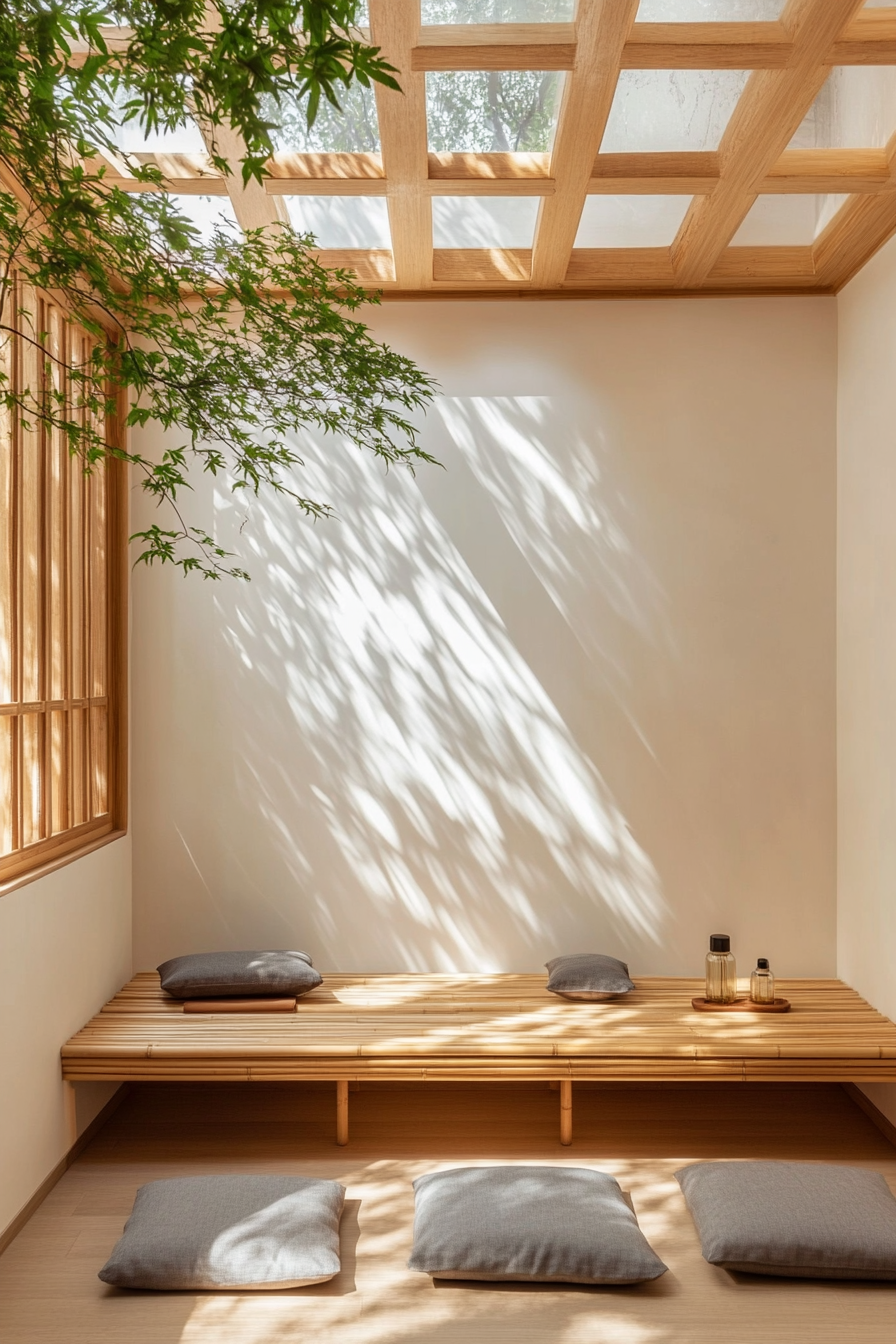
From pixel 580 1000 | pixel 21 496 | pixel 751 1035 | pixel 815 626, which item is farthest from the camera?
pixel 815 626

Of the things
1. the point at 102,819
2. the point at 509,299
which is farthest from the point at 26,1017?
the point at 509,299

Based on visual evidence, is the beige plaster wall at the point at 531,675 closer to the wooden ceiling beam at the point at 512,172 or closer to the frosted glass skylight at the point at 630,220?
the frosted glass skylight at the point at 630,220

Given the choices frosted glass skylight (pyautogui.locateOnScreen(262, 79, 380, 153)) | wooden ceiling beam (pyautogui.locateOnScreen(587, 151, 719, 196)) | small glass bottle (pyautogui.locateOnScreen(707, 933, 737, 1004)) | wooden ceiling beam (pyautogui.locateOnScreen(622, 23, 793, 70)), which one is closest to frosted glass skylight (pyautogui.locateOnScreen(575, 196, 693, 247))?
wooden ceiling beam (pyautogui.locateOnScreen(587, 151, 719, 196))

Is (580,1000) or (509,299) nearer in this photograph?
(580,1000)

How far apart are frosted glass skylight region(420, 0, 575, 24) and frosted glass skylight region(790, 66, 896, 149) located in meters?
0.91

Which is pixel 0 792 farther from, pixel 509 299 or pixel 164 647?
pixel 509 299

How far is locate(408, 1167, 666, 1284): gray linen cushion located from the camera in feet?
Answer: 8.87

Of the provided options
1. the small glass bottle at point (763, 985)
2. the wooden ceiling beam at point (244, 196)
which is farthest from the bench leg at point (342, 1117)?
the wooden ceiling beam at point (244, 196)

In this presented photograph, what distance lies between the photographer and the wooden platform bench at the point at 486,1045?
3393 millimetres

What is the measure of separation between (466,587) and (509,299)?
3.82 feet

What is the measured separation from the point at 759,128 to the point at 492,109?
2.48ft

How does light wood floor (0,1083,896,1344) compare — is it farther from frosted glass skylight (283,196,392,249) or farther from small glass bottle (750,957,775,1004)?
frosted glass skylight (283,196,392,249)

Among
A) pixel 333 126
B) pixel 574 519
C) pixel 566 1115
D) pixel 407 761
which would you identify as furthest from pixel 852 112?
pixel 566 1115

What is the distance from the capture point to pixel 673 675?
421 centimetres
